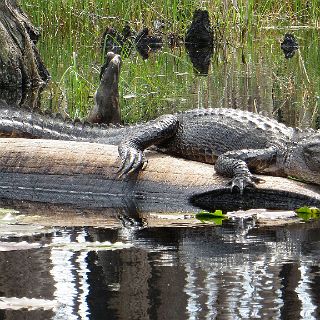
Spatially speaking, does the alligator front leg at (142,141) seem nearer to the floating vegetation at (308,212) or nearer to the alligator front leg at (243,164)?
the alligator front leg at (243,164)

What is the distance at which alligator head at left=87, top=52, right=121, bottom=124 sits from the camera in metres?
9.22

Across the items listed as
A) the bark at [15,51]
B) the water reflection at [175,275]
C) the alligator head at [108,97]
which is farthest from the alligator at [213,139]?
the bark at [15,51]

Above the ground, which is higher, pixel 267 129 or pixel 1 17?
pixel 1 17

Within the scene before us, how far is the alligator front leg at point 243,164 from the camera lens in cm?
719

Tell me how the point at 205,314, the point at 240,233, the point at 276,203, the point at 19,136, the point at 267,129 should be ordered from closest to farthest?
the point at 205,314 < the point at 240,233 < the point at 276,203 < the point at 267,129 < the point at 19,136

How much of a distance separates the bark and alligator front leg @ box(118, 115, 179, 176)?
7619mm

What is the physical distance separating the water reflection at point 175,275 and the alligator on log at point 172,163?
103cm

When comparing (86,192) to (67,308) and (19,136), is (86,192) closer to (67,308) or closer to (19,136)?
(19,136)

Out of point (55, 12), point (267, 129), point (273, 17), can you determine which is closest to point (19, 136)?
point (267, 129)

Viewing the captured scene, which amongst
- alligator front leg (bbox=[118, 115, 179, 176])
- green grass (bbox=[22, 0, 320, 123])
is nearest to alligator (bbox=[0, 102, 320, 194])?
alligator front leg (bbox=[118, 115, 179, 176])

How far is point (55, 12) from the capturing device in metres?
23.7

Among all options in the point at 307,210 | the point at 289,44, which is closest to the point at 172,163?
the point at 307,210

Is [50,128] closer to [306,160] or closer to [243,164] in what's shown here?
[243,164]

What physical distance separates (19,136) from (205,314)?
15.3 ft
